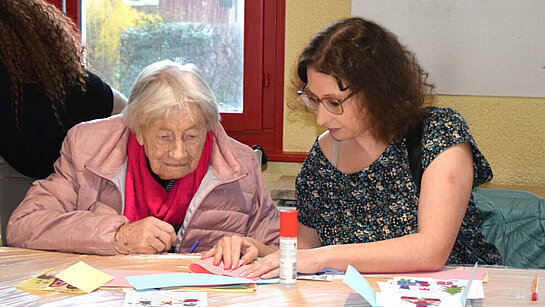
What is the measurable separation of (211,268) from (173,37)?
2.23m

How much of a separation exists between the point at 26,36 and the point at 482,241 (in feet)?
5.72

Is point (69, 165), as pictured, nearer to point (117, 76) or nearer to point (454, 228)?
point (454, 228)

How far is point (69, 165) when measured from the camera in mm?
2086

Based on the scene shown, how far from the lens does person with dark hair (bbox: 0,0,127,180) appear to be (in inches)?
87.4

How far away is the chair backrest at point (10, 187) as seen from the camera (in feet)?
7.95

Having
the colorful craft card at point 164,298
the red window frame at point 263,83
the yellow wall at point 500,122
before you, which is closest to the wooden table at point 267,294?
the colorful craft card at point 164,298

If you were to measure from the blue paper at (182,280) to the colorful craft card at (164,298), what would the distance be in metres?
0.03

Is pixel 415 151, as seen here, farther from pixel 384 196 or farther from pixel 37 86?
pixel 37 86

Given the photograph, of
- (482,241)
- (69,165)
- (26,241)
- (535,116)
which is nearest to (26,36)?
(69,165)

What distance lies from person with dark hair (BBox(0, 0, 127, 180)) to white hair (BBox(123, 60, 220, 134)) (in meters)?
0.36

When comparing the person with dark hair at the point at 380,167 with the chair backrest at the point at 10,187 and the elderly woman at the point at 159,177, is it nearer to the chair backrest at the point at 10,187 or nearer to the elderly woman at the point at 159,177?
the elderly woman at the point at 159,177

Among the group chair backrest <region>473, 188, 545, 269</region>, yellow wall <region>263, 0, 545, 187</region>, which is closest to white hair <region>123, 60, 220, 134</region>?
chair backrest <region>473, 188, 545, 269</region>

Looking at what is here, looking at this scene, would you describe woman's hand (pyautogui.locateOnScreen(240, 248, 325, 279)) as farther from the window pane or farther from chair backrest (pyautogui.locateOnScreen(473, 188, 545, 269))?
the window pane

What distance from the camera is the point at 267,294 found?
57.4 inches
